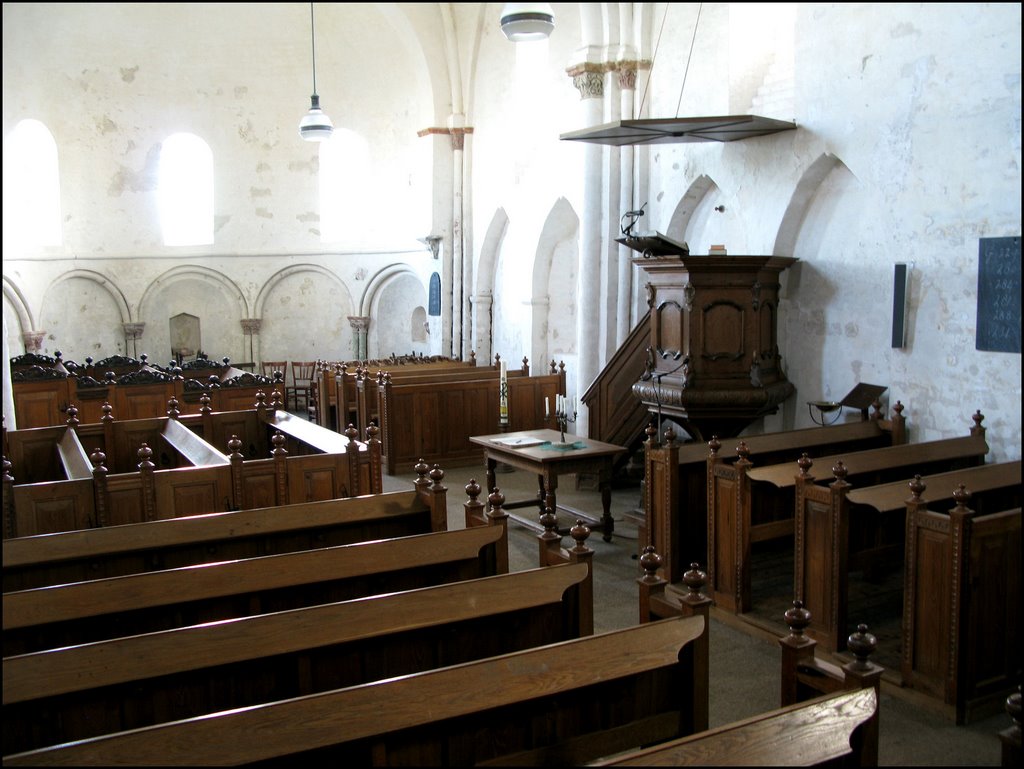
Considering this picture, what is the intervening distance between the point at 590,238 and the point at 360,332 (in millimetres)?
8458

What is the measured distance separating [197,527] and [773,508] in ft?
13.2

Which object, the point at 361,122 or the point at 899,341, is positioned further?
the point at 361,122

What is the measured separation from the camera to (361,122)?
17719mm

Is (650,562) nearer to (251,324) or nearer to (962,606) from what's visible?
(962,606)

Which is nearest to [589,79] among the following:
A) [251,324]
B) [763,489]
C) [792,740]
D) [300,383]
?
[763,489]

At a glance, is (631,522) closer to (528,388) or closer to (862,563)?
(862,563)

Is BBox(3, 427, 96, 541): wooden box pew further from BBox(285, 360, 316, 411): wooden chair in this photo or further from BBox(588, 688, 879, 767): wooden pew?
BBox(285, 360, 316, 411): wooden chair

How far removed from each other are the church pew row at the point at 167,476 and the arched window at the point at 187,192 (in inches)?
418

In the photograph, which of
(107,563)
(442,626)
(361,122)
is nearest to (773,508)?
(442,626)

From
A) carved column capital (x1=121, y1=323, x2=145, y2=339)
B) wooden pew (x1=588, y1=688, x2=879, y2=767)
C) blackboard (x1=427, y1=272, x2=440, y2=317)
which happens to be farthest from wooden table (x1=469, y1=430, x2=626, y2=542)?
carved column capital (x1=121, y1=323, x2=145, y2=339)

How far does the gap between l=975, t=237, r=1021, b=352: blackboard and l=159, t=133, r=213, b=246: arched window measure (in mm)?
15440

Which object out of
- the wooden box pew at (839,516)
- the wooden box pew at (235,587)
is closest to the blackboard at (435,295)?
the wooden box pew at (839,516)

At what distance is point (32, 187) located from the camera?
16359 millimetres

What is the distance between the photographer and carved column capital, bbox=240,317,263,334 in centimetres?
1797
